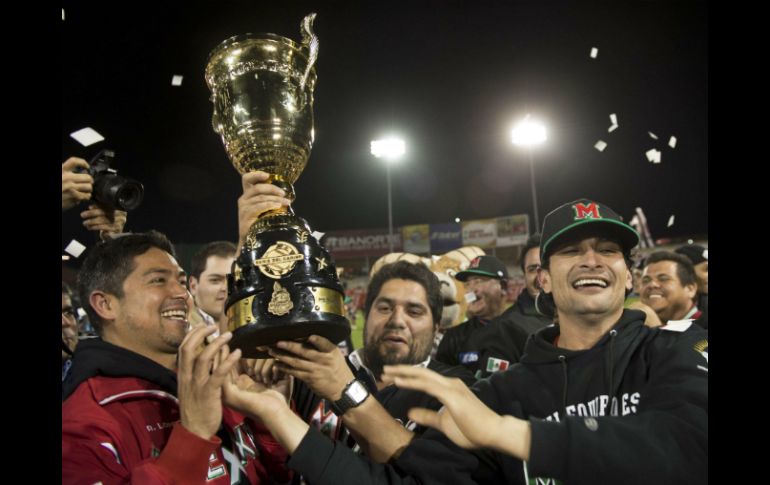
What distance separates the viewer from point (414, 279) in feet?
6.25

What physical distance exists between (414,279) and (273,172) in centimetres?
72

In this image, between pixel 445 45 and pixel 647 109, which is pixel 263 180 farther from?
pixel 647 109

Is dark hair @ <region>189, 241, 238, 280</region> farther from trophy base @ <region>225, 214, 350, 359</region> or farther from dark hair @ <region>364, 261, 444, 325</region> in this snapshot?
trophy base @ <region>225, 214, 350, 359</region>

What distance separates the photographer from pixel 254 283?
1170mm

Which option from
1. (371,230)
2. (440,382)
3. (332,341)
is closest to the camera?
(440,382)

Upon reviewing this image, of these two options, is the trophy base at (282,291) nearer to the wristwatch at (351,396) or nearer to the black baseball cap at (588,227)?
the wristwatch at (351,396)

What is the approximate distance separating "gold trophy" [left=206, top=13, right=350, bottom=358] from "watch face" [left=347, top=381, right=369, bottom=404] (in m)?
0.11

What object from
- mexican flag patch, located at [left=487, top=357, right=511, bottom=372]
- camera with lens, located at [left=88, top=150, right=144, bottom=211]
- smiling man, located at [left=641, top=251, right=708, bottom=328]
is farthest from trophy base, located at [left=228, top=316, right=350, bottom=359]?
smiling man, located at [left=641, top=251, right=708, bottom=328]

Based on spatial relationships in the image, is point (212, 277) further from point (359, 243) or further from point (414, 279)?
point (359, 243)

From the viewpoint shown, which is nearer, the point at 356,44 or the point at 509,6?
the point at 509,6

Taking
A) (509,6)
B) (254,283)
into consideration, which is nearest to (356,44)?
(509,6)
